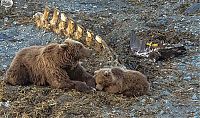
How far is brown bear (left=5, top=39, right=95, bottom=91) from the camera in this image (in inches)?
329

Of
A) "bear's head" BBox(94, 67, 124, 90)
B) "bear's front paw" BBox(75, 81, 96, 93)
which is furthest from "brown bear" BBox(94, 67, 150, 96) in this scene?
"bear's front paw" BBox(75, 81, 96, 93)

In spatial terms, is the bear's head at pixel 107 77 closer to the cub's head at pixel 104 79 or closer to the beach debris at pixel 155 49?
the cub's head at pixel 104 79

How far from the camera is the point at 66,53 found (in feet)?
27.7

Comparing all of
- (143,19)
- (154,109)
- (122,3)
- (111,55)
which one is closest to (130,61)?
(111,55)

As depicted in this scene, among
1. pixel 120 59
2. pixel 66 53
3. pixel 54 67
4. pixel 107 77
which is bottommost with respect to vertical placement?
pixel 120 59

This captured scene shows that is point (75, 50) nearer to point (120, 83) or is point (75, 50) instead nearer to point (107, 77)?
point (107, 77)

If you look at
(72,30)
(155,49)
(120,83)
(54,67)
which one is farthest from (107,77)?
(72,30)

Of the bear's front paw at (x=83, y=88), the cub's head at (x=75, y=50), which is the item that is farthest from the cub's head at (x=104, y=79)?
the cub's head at (x=75, y=50)

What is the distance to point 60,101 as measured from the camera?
7.93 m

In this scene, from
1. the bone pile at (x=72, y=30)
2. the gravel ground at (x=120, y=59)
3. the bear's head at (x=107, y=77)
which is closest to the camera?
the gravel ground at (x=120, y=59)

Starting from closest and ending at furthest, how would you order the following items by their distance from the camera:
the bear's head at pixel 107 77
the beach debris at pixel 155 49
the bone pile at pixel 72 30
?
the bear's head at pixel 107 77, the bone pile at pixel 72 30, the beach debris at pixel 155 49

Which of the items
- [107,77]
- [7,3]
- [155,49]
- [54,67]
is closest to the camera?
[107,77]

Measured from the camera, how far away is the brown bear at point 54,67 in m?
8.36

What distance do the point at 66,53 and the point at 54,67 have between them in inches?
12.3
